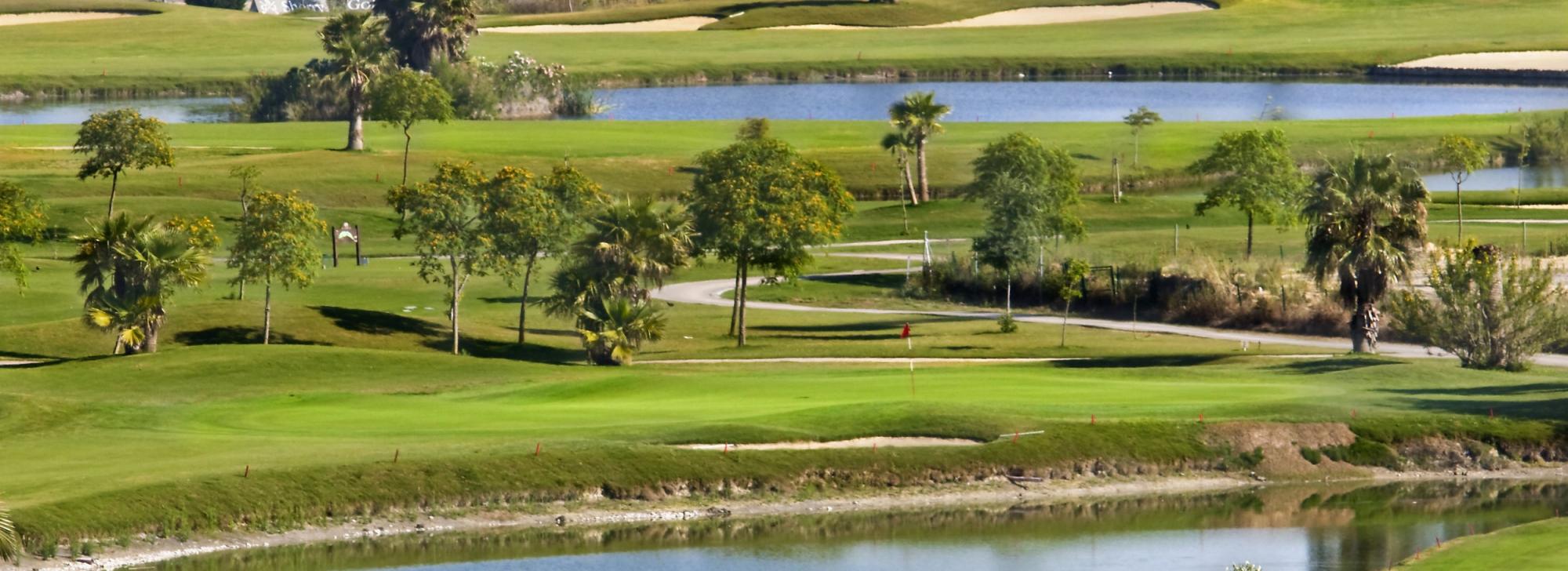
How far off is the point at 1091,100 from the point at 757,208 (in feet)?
345

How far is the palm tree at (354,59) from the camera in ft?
361

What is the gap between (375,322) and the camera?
63.0 metres

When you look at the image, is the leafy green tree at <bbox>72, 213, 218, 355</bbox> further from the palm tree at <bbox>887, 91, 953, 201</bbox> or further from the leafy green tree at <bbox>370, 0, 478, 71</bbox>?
the leafy green tree at <bbox>370, 0, 478, 71</bbox>

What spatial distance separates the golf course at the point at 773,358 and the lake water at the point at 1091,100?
3878cm

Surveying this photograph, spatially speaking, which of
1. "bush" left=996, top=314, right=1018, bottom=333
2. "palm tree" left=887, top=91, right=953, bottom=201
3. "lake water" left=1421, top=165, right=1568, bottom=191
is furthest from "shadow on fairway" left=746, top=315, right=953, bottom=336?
"lake water" left=1421, top=165, right=1568, bottom=191

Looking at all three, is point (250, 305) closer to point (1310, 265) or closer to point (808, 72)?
point (1310, 265)

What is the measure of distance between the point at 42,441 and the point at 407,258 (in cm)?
4631

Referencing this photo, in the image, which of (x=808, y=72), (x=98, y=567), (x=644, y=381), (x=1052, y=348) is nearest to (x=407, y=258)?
(x=1052, y=348)

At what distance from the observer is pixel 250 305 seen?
207ft

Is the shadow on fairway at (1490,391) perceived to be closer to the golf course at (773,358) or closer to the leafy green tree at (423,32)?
the golf course at (773,358)

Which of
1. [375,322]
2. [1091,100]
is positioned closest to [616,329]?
[375,322]

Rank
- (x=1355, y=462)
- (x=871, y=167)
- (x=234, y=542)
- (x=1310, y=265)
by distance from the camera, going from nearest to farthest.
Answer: (x=234, y=542), (x=1355, y=462), (x=1310, y=265), (x=871, y=167)

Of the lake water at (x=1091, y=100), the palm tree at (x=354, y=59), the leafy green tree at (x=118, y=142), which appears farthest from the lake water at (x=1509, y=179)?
the leafy green tree at (x=118, y=142)

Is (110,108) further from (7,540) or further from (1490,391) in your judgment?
(7,540)
